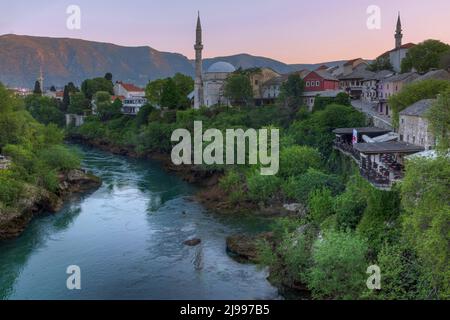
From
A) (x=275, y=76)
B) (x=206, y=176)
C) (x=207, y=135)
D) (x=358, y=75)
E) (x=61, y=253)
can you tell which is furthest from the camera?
(x=275, y=76)

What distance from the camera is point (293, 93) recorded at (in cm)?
5956

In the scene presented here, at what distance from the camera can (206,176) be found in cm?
5050

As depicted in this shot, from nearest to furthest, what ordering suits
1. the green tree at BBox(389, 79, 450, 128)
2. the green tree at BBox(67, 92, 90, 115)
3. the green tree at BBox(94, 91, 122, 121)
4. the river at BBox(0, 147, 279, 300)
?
the river at BBox(0, 147, 279, 300)
the green tree at BBox(389, 79, 450, 128)
the green tree at BBox(94, 91, 122, 121)
the green tree at BBox(67, 92, 90, 115)

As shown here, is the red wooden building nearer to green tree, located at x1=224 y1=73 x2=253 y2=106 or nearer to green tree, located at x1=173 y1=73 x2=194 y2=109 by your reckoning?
green tree, located at x1=224 y1=73 x2=253 y2=106

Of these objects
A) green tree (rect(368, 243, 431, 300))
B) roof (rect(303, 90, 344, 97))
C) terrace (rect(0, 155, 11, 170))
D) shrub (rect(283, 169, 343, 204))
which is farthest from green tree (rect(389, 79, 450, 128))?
terrace (rect(0, 155, 11, 170))

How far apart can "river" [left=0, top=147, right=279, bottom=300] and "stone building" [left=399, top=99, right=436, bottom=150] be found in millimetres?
12081

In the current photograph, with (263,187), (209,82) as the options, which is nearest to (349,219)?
(263,187)

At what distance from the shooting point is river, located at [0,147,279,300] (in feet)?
78.1

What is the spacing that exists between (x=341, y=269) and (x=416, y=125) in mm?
17674

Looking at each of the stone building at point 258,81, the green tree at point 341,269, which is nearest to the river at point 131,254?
the green tree at point 341,269

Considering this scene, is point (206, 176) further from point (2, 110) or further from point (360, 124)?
point (2, 110)

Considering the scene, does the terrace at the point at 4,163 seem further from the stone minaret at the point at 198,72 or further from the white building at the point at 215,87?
the stone minaret at the point at 198,72
